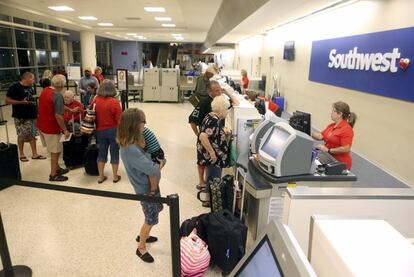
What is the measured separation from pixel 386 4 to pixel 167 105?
338 inches

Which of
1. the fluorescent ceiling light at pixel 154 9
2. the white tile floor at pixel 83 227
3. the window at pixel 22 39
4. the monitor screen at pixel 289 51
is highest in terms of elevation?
the fluorescent ceiling light at pixel 154 9

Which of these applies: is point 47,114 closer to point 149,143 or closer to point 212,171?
point 149,143

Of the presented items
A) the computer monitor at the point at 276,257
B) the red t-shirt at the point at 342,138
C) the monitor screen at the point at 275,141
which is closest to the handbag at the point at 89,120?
the monitor screen at the point at 275,141

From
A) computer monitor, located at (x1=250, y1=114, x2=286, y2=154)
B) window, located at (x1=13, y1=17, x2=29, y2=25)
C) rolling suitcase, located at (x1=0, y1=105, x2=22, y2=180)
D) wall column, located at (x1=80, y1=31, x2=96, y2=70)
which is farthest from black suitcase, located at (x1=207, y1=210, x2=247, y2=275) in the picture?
wall column, located at (x1=80, y1=31, x2=96, y2=70)

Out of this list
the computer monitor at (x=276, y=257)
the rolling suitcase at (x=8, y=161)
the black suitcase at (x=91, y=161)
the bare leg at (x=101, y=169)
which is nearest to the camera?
the computer monitor at (x=276, y=257)

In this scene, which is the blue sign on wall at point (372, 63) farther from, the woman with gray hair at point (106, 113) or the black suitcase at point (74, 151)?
the black suitcase at point (74, 151)

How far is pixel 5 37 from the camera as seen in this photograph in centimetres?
1320

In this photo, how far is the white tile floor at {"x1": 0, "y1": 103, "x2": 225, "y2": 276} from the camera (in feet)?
9.96

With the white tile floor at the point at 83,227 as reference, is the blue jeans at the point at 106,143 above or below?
above

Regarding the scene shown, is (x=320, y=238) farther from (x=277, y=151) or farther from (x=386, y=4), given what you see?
(x=386, y=4)

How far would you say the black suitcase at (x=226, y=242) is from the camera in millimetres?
2789

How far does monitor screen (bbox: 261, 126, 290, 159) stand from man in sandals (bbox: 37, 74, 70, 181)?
124 inches

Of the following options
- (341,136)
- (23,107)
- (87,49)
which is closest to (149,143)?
(341,136)

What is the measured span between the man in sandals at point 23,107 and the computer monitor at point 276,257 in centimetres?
557
